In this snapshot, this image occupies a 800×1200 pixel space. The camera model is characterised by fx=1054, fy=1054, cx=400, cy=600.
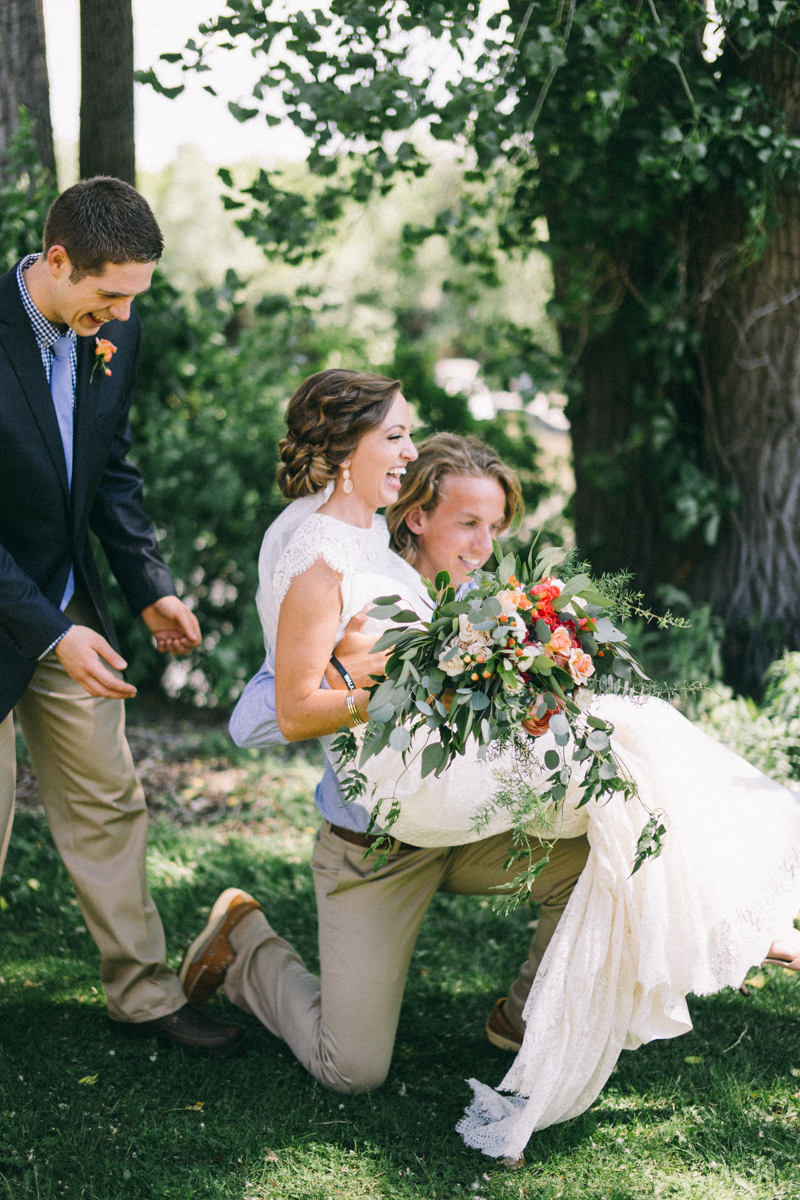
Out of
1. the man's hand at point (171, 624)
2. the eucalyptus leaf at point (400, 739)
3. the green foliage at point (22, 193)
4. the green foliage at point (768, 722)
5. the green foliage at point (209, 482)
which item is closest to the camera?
the eucalyptus leaf at point (400, 739)

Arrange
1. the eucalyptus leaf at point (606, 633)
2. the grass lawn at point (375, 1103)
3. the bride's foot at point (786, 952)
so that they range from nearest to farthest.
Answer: the eucalyptus leaf at point (606, 633) < the grass lawn at point (375, 1103) < the bride's foot at point (786, 952)

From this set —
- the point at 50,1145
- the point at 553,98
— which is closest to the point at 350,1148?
the point at 50,1145

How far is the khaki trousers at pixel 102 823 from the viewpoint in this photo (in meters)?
2.66

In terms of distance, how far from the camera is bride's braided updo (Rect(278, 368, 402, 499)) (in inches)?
101

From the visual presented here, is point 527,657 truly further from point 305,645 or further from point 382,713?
point 305,645

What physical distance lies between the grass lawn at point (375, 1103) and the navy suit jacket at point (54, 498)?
967 millimetres

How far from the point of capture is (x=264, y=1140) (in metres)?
2.40

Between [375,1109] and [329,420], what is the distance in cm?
165

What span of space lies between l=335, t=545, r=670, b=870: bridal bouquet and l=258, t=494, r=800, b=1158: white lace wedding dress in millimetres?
145

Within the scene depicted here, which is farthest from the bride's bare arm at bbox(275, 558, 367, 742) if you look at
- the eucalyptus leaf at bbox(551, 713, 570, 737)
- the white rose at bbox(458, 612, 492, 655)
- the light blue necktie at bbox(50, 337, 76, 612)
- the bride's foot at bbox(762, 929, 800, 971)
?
the bride's foot at bbox(762, 929, 800, 971)

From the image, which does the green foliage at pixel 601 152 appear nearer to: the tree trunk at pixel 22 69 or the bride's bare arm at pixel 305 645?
the tree trunk at pixel 22 69

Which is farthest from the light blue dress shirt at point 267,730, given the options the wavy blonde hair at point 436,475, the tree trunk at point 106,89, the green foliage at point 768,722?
the tree trunk at point 106,89

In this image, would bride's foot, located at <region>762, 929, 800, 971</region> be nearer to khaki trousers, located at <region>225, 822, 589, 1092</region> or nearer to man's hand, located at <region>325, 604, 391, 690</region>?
khaki trousers, located at <region>225, 822, 589, 1092</region>

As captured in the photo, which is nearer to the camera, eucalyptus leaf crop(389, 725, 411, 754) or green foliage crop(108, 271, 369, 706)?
eucalyptus leaf crop(389, 725, 411, 754)
